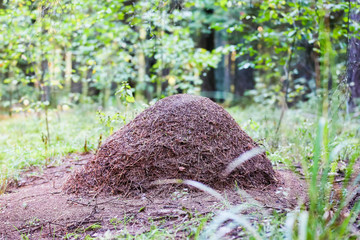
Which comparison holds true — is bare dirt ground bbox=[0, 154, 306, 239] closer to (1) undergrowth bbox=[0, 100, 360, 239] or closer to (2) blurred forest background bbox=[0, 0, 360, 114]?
(1) undergrowth bbox=[0, 100, 360, 239]

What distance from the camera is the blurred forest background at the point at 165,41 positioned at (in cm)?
464

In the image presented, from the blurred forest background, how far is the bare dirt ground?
3.75 ft

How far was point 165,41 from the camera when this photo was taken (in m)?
7.47

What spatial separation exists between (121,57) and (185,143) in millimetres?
4845

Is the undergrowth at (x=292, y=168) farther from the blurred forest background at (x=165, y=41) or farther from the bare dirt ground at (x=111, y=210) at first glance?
the blurred forest background at (x=165, y=41)

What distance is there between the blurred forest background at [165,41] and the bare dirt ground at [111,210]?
1.14 meters

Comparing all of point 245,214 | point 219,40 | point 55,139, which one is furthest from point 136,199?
point 219,40

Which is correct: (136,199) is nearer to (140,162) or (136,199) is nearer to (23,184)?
(140,162)

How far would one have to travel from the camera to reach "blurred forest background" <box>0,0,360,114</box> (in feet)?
15.2

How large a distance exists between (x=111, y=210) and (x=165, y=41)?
554 centimetres

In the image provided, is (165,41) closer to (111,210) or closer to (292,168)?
(111,210)

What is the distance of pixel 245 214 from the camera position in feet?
7.47

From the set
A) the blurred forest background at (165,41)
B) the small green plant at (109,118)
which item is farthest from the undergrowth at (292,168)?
the blurred forest background at (165,41)

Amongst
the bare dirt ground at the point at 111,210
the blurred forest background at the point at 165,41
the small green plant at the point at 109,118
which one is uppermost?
the blurred forest background at the point at 165,41
